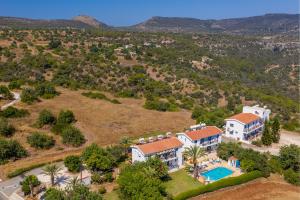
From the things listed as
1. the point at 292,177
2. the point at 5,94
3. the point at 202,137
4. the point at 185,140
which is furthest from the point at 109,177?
the point at 5,94

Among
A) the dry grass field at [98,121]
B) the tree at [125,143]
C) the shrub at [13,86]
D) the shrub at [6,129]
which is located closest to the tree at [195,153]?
the tree at [125,143]

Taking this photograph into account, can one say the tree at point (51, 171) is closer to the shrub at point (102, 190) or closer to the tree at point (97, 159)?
the tree at point (97, 159)

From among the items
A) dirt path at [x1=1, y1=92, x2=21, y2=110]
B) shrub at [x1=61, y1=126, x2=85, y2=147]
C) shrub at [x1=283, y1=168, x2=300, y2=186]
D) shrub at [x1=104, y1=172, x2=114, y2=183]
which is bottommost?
shrub at [x1=283, y1=168, x2=300, y2=186]

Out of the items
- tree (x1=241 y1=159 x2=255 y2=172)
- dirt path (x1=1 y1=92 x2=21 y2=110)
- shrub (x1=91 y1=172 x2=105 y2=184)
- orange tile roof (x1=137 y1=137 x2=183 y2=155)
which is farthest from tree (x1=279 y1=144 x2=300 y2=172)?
dirt path (x1=1 y1=92 x2=21 y2=110)

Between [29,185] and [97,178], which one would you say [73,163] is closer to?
[97,178]

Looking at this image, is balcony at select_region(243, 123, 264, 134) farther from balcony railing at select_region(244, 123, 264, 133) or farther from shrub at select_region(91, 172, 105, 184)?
shrub at select_region(91, 172, 105, 184)

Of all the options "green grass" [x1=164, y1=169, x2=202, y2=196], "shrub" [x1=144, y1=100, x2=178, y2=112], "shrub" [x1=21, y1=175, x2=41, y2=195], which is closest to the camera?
"shrub" [x1=21, y1=175, x2=41, y2=195]

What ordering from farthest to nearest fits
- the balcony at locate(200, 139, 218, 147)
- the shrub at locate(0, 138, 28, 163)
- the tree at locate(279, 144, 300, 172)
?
1. the balcony at locate(200, 139, 218, 147)
2. the tree at locate(279, 144, 300, 172)
3. the shrub at locate(0, 138, 28, 163)
